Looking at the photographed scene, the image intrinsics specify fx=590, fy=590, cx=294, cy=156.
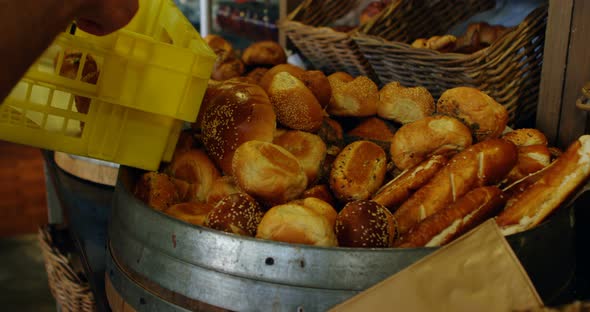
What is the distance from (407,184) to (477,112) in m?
0.26

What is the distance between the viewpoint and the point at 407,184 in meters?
1.18

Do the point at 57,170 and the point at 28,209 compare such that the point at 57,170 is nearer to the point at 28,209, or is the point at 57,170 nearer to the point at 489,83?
the point at 489,83

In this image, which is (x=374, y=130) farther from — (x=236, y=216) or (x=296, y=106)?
(x=236, y=216)

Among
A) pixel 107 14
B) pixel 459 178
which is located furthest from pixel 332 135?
pixel 107 14

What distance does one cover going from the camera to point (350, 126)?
5.08 feet

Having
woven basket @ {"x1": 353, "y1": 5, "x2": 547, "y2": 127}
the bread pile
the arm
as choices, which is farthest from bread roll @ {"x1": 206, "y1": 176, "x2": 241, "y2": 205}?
→ woven basket @ {"x1": 353, "y1": 5, "x2": 547, "y2": 127}

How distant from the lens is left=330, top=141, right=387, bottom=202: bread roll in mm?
1212

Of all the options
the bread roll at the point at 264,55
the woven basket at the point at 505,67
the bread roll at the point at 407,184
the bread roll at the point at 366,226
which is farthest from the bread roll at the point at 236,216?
the bread roll at the point at 264,55

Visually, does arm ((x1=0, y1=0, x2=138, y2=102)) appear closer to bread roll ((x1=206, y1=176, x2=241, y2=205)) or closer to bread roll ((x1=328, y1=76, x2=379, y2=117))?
bread roll ((x1=206, y1=176, x2=241, y2=205))

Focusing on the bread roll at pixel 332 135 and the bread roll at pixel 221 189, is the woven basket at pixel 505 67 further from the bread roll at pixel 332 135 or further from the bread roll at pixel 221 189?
the bread roll at pixel 221 189

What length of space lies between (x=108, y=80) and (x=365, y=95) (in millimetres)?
622

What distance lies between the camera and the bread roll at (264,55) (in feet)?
7.45

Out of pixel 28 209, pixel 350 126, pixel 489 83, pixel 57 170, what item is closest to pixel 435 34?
pixel 489 83

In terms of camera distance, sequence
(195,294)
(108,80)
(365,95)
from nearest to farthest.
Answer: (195,294) → (108,80) → (365,95)
